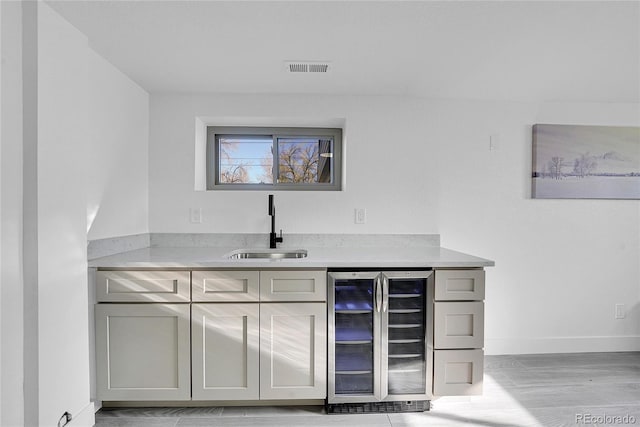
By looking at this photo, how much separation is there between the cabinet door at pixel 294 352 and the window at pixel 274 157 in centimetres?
115

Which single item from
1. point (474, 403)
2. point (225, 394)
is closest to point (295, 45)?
point (225, 394)

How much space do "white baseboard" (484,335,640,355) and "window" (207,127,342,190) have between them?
1.81 m

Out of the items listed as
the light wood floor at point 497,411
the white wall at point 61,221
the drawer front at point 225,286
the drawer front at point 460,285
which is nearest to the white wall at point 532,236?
the light wood floor at point 497,411

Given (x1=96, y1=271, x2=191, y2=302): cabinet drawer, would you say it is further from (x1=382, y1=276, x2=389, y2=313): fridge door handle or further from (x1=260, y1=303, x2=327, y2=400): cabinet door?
(x1=382, y1=276, x2=389, y2=313): fridge door handle

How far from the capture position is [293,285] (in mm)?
2043

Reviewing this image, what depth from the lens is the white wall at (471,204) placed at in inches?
107

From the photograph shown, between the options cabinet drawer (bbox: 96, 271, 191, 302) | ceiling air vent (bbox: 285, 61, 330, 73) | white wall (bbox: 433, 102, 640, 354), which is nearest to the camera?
cabinet drawer (bbox: 96, 271, 191, 302)

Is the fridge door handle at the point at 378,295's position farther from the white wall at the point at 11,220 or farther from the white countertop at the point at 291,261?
the white wall at the point at 11,220

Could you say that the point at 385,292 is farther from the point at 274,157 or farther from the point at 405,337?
the point at 274,157

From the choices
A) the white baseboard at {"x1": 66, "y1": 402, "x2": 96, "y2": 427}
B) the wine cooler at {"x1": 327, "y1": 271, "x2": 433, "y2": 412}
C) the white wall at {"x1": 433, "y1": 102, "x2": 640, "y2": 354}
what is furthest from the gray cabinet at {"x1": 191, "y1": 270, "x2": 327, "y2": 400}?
the white wall at {"x1": 433, "y1": 102, "x2": 640, "y2": 354}

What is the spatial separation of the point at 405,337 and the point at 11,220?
1.97 metres

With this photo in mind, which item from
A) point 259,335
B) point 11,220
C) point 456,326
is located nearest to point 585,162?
point 456,326

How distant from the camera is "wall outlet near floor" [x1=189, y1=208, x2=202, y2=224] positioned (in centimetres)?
271

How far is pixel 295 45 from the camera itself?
191 cm
